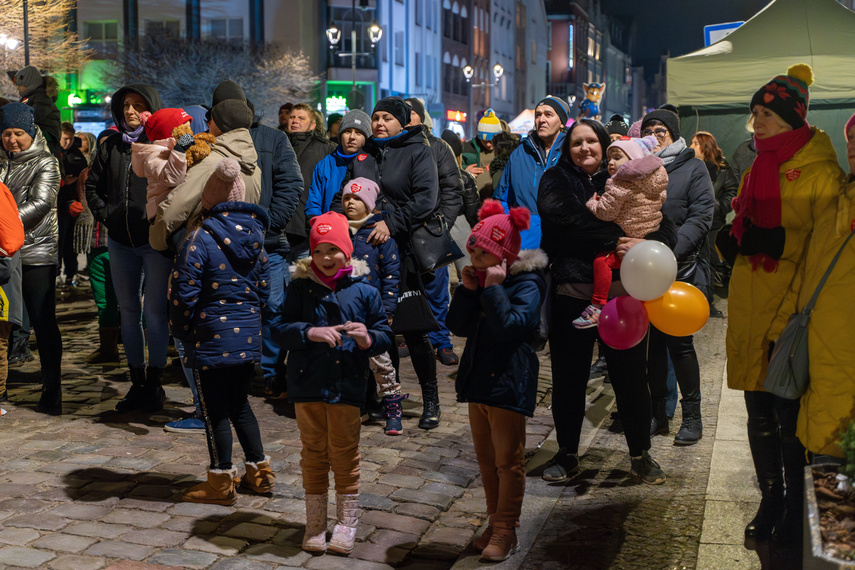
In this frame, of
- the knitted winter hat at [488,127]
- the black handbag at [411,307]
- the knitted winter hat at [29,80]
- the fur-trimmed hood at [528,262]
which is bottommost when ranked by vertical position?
the black handbag at [411,307]

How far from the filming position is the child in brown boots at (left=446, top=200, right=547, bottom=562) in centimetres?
433

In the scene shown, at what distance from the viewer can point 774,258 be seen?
169 inches

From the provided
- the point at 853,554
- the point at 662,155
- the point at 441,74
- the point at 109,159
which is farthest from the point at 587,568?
the point at 441,74

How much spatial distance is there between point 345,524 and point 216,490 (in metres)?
0.90

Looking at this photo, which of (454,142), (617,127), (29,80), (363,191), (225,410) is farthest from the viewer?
(454,142)

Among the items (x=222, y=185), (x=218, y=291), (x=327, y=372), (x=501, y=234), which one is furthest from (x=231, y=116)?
(x=501, y=234)

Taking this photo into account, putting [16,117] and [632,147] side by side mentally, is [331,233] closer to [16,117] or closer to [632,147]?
[632,147]

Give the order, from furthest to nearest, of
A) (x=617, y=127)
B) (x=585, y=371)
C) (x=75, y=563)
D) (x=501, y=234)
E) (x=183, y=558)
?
(x=617, y=127)
(x=585, y=371)
(x=501, y=234)
(x=183, y=558)
(x=75, y=563)

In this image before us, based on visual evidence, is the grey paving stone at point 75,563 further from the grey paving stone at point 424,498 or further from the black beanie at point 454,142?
the black beanie at point 454,142

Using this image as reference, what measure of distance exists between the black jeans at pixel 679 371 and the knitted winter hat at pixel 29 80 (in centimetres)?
613

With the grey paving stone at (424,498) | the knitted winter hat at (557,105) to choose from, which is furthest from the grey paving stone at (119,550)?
the knitted winter hat at (557,105)

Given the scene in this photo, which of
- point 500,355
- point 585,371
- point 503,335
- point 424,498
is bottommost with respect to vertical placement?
point 424,498

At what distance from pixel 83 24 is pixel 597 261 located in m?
56.0

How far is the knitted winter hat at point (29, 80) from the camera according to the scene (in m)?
8.85
